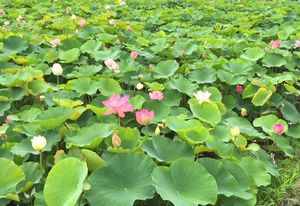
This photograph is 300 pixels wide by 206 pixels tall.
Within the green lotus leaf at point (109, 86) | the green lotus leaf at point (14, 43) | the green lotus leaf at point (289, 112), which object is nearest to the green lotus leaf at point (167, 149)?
the green lotus leaf at point (109, 86)

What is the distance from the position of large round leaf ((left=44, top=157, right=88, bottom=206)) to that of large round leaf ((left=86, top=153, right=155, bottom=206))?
7cm

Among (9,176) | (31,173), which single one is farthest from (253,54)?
(9,176)

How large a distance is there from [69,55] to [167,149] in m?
1.20

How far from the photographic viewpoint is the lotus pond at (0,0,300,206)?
4.85 feet

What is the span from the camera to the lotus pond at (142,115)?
4.85 feet

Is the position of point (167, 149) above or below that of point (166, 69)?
above

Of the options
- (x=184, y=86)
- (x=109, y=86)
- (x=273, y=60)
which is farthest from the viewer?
(x=273, y=60)

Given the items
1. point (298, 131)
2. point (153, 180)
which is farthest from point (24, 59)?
point (298, 131)

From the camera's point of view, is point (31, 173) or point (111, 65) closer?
point (31, 173)

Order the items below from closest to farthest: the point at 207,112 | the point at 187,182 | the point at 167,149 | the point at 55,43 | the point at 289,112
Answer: the point at 187,182 → the point at 167,149 → the point at 207,112 → the point at 289,112 → the point at 55,43

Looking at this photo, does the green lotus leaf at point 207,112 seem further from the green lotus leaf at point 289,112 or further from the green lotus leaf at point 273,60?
the green lotus leaf at point 273,60

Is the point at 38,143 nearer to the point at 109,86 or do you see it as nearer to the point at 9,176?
the point at 9,176

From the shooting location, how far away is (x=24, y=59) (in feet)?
8.36

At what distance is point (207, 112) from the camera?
6.57ft
